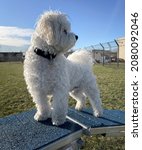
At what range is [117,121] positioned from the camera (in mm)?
4102

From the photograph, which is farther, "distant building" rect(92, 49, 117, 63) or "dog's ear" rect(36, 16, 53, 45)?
"distant building" rect(92, 49, 117, 63)

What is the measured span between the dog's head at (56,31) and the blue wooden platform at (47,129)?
38.3 inches

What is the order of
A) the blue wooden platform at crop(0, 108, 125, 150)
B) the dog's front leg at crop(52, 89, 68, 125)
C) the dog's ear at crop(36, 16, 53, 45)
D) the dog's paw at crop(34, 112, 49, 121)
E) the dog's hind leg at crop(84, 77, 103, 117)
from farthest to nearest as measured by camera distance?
1. the dog's hind leg at crop(84, 77, 103, 117)
2. the dog's paw at crop(34, 112, 49, 121)
3. the dog's front leg at crop(52, 89, 68, 125)
4. the dog's ear at crop(36, 16, 53, 45)
5. the blue wooden platform at crop(0, 108, 125, 150)

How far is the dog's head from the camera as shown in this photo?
3619mm

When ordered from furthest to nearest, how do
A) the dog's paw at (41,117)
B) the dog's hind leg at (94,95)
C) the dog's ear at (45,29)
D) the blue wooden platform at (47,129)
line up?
the dog's hind leg at (94,95), the dog's paw at (41,117), the dog's ear at (45,29), the blue wooden platform at (47,129)

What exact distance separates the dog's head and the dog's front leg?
1.77 ft

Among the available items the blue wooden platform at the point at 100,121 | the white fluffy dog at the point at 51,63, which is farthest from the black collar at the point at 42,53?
the blue wooden platform at the point at 100,121

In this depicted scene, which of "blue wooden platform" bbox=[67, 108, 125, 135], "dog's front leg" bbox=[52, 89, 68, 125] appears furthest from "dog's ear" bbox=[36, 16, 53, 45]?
"blue wooden platform" bbox=[67, 108, 125, 135]

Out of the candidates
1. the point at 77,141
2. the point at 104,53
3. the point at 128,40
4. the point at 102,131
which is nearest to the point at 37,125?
the point at 77,141

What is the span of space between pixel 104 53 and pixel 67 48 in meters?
20.1

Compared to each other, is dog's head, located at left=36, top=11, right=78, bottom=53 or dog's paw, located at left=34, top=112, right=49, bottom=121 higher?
dog's head, located at left=36, top=11, right=78, bottom=53

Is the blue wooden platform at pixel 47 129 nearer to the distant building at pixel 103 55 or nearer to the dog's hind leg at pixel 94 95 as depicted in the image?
the dog's hind leg at pixel 94 95

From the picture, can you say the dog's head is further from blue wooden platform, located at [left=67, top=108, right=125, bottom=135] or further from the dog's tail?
blue wooden platform, located at [left=67, top=108, right=125, bottom=135]

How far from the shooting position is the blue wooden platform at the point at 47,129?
3209 mm
